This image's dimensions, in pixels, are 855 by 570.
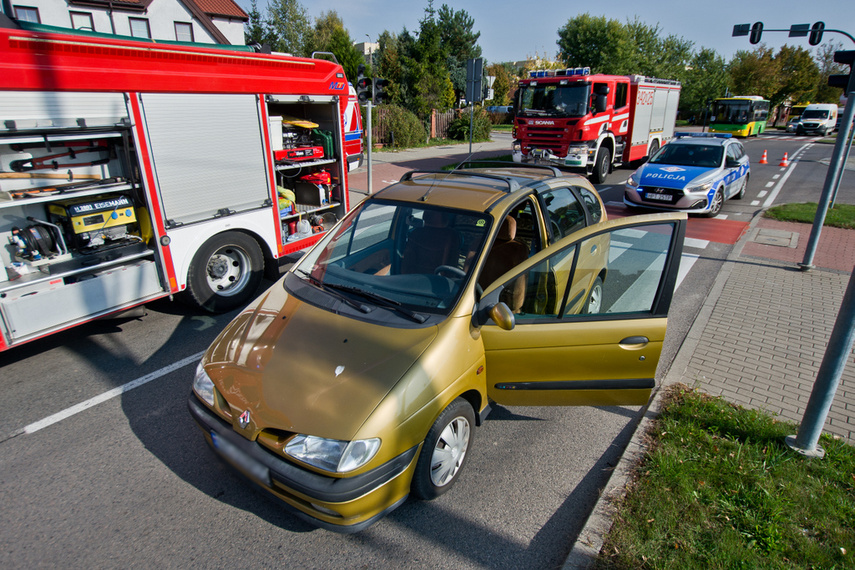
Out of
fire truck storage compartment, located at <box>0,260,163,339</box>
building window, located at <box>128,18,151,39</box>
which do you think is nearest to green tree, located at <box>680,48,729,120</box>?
building window, located at <box>128,18,151,39</box>

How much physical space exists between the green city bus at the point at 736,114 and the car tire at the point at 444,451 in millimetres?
37296

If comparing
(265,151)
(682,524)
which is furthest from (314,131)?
(682,524)

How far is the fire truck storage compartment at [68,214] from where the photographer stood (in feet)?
14.2

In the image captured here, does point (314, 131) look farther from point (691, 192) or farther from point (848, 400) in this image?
point (691, 192)

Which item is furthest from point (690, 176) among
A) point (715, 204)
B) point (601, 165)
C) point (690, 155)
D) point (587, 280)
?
point (587, 280)

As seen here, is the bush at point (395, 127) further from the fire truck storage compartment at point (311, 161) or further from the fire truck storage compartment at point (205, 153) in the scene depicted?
the fire truck storage compartment at point (205, 153)

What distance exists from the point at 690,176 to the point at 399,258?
9590mm

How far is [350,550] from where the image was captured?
2.85 metres

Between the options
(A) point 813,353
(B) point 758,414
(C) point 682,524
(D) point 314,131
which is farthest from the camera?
(D) point 314,131

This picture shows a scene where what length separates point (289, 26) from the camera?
3994 centimetres

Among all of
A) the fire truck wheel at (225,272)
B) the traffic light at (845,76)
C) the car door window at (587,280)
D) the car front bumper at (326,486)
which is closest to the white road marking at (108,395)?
the fire truck wheel at (225,272)

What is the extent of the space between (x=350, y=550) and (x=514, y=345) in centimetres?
156

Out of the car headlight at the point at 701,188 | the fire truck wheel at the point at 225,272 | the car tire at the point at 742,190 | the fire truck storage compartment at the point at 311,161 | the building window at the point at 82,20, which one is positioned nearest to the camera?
the fire truck wheel at the point at 225,272

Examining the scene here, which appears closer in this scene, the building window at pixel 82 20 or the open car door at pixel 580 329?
the open car door at pixel 580 329
